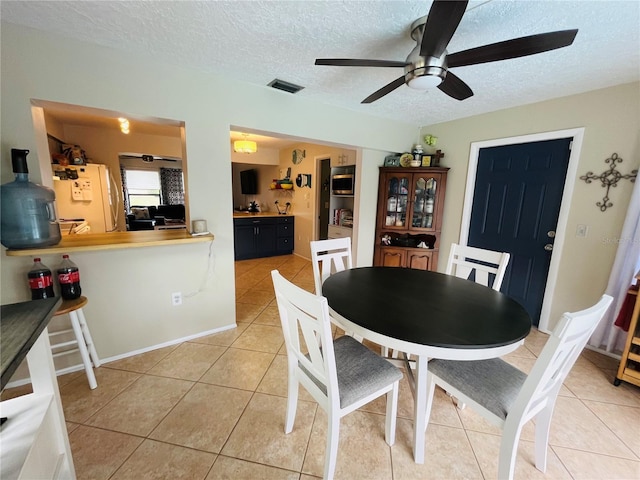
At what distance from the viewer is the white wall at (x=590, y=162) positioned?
212cm

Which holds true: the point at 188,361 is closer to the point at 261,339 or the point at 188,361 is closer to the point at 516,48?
the point at 261,339

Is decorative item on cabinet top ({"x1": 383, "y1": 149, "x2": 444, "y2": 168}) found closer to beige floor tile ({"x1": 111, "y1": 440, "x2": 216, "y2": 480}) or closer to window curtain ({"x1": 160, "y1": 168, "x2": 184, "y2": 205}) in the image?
beige floor tile ({"x1": 111, "y1": 440, "x2": 216, "y2": 480})

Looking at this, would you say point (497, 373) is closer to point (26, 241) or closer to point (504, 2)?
point (504, 2)

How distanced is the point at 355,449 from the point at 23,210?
94.2 inches

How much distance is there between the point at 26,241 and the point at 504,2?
9.79 feet

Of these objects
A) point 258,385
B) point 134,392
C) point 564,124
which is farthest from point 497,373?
point 564,124

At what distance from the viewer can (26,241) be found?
1601 mm

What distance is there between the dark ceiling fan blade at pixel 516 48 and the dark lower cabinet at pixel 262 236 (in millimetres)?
4352

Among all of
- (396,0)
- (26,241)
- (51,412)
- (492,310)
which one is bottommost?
(51,412)

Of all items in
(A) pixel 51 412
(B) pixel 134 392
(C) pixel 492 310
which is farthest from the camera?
(B) pixel 134 392

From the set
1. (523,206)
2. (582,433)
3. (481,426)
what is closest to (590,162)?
(523,206)

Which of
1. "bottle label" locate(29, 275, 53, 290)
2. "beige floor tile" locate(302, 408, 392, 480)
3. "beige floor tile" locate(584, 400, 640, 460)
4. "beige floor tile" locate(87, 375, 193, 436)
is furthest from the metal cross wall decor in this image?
"bottle label" locate(29, 275, 53, 290)

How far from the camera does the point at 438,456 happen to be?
139 cm

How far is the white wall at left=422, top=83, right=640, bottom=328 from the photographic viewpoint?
2.12 metres
